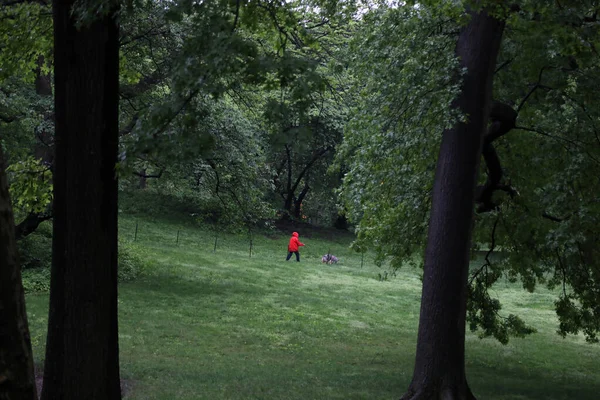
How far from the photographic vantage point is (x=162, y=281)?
2325 cm

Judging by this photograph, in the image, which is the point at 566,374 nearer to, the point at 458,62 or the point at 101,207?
the point at 458,62

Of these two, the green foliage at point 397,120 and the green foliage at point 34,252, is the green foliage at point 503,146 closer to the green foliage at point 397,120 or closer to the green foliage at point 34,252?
the green foliage at point 397,120

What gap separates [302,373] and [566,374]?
7.01 m

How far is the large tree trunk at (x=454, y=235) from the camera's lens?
10.0 meters

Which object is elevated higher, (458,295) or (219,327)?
(458,295)

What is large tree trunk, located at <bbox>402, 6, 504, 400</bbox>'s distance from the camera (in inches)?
395

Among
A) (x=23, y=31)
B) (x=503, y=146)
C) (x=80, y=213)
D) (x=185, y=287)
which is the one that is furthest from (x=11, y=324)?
(x=185, y=287)

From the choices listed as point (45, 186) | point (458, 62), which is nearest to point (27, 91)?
point (45, 186)

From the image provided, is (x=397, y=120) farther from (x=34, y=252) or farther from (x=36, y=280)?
(x=34, y=252)

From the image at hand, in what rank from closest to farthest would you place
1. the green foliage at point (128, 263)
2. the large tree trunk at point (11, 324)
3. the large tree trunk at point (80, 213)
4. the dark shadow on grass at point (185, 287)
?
1. the large tree trunk at point (11, 324)
2. the large tree trunk at point (80, 213)
3. the dark shadow on grass at point (185, 287)
4. the green foliage at point (128, 263)

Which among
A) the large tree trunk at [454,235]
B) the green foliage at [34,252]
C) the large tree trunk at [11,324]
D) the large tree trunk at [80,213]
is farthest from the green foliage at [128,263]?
the large tree trunk at [11,324]

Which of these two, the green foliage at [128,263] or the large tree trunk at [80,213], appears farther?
the green foliage at [128,263]

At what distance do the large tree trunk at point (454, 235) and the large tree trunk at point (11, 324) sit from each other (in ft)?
22.4

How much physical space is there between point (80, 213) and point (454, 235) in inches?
231
